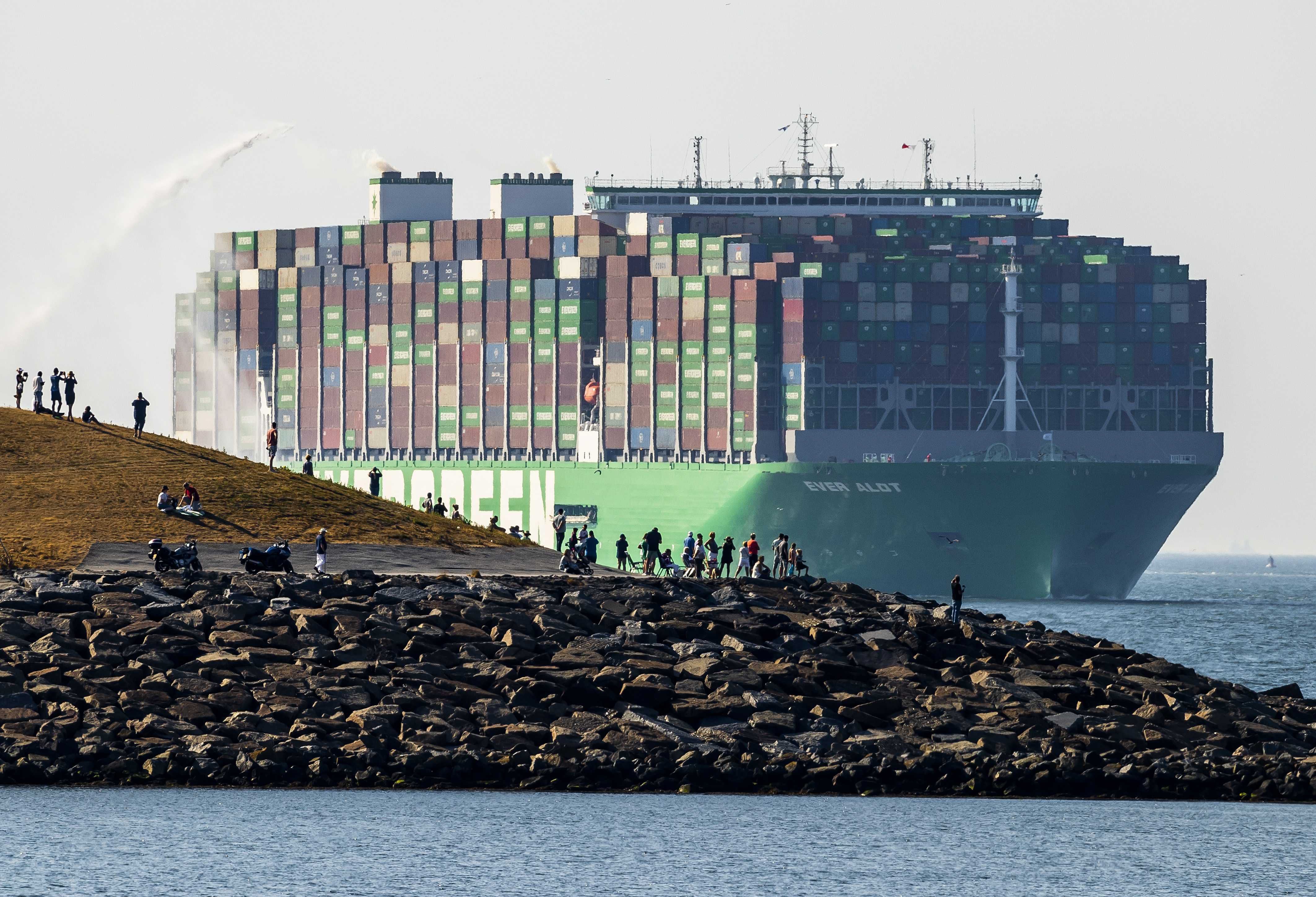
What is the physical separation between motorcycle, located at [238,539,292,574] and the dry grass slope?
3560 millimetres

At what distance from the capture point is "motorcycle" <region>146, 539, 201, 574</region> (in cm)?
4722

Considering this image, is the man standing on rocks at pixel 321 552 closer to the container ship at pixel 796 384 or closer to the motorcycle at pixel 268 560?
the motorcycle at pixel 268 560

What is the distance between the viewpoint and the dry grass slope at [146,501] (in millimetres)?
51406

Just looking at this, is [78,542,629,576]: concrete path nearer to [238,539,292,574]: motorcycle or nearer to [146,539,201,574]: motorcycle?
[238,539,292,574]: motorcycle

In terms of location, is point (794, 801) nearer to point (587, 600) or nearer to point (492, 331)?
point (587, 600)

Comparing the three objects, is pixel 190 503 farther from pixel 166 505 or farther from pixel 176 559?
pixel 176 559

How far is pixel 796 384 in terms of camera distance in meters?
112

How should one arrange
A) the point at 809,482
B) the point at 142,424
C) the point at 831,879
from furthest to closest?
the point at 809,482 → the point at 142,424 → the point at 831,879

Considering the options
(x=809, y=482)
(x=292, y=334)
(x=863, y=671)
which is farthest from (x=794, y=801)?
(x=292, y=334)

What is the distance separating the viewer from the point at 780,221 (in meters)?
125

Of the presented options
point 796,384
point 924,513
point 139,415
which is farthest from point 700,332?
point 139,415

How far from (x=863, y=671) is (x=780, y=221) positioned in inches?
3277

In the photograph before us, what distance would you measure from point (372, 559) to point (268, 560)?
390cm

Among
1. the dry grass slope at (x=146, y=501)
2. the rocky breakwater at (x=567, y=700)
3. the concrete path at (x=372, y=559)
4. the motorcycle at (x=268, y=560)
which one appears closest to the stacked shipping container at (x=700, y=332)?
the dry grass slope at (x=146, y=501)
